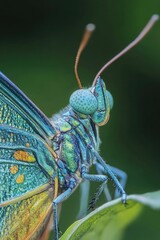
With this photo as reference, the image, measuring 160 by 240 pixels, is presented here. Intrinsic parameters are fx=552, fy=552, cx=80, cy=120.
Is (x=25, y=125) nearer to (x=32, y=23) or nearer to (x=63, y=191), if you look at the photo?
(x=63, y=191)

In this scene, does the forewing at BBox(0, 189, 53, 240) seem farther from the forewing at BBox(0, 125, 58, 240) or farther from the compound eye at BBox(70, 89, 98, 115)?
the compound eye at BBox(70, 89, 98, 115)

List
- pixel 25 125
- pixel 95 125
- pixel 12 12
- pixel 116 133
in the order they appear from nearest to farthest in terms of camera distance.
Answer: pixel 25 125, pixel 95 125, pixel 116 133, pixel 12 12

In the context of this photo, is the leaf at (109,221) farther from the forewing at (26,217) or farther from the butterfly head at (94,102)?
the butterfly head at (94,102)

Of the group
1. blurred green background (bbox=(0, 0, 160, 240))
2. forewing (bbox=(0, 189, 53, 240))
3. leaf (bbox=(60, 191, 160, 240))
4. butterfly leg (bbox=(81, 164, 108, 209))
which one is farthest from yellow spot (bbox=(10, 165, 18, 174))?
blurred green background (bbox=(0, 0, 160, 240))

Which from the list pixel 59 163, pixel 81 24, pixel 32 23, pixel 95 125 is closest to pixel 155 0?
pixel 81 24

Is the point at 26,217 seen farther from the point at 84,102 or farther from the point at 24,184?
the point at 84,102

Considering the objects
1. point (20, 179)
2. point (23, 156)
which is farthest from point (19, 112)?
point (20, 179)
